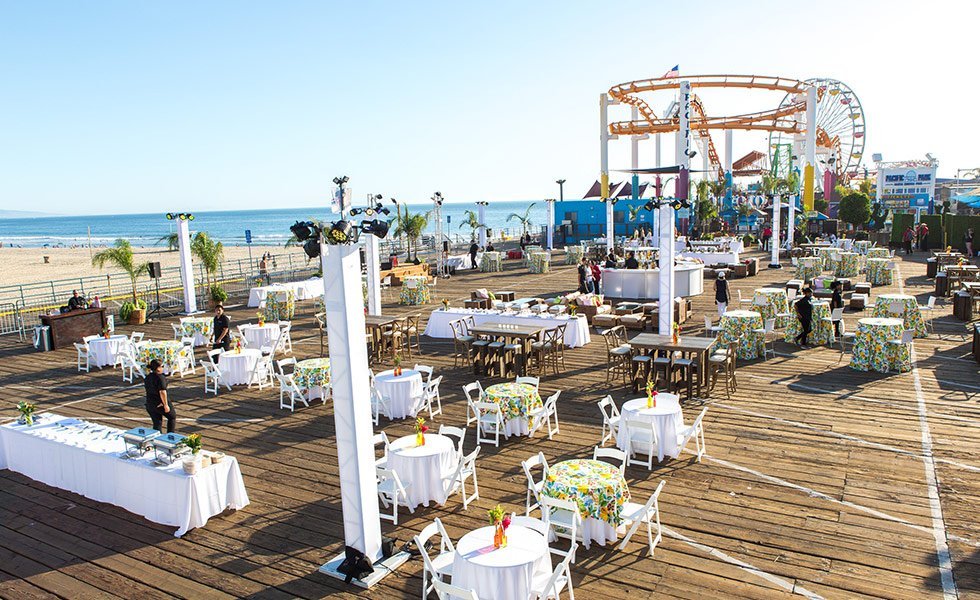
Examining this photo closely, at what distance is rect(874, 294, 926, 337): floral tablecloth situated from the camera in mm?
14117

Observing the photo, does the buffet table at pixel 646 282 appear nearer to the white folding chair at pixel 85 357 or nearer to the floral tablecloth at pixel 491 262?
the floral tablecloth at pixel 491 262

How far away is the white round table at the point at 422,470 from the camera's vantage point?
704cm

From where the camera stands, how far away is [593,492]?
6.03 metres

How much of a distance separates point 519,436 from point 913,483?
184 inches

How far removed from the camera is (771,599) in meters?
5.29

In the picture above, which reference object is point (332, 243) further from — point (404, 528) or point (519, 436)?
point (519, 436)

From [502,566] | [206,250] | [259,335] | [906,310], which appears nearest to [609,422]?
[502,566]

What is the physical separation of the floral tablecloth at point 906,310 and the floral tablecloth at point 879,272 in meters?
8.40

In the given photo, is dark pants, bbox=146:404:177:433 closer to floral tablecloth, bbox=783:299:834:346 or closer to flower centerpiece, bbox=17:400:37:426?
flower centerpiece, bbox=17:400:37:426

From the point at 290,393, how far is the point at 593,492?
6.55 metres

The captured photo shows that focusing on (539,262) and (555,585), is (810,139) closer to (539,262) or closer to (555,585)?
(539,262)

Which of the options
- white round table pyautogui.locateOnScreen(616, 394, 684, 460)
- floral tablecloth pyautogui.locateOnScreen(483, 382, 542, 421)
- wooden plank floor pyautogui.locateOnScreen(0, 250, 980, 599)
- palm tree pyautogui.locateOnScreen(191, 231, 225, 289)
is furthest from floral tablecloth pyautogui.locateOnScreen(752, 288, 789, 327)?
palm tree pyautogui.locateOnScreen(191, 231, 225, 289)

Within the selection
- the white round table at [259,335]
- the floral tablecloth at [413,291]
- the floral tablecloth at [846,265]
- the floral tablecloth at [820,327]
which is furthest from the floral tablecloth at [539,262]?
the white round table at [259,335]

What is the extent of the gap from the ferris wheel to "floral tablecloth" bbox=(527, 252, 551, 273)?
119 feet
